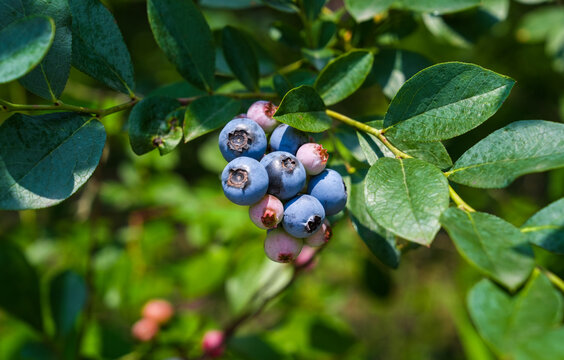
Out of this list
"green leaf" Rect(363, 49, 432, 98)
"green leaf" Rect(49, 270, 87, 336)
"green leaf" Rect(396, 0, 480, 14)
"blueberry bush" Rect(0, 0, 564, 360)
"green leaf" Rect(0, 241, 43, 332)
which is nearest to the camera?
"blueberry bush" Rect(0, 0, 564, 360)

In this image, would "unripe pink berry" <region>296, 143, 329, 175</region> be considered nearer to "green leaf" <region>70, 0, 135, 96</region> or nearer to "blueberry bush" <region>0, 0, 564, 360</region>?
"blueberry bush" <region>0, 0, 564, 360</region>

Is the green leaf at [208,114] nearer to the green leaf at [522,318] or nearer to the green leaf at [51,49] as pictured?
the green leaf at [51,49]

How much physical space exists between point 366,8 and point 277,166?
0.50 metres

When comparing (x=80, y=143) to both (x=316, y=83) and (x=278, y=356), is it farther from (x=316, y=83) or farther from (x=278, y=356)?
(x=278, y=356)

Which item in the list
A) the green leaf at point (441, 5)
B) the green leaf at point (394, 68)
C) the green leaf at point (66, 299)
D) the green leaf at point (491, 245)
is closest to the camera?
the green leaf at point (491, 245)

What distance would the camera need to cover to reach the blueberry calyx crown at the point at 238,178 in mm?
678

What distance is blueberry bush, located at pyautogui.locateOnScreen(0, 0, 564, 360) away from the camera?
0.67 m

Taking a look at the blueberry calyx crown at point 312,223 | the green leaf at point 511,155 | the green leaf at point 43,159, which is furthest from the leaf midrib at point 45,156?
the green leaf at point 511,155

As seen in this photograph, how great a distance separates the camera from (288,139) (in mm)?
767

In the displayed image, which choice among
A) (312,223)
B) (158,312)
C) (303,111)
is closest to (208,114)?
(303,111)

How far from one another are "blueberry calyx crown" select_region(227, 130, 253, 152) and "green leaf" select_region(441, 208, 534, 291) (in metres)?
0.33

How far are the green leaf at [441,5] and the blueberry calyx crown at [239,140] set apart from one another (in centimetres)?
54

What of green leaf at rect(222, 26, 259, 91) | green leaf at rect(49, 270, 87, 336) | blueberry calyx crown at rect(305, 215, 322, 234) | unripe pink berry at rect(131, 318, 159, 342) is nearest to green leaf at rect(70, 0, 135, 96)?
green leaf at rect(222, 26, 259, 91)

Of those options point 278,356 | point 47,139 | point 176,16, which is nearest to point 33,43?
point 47,139
